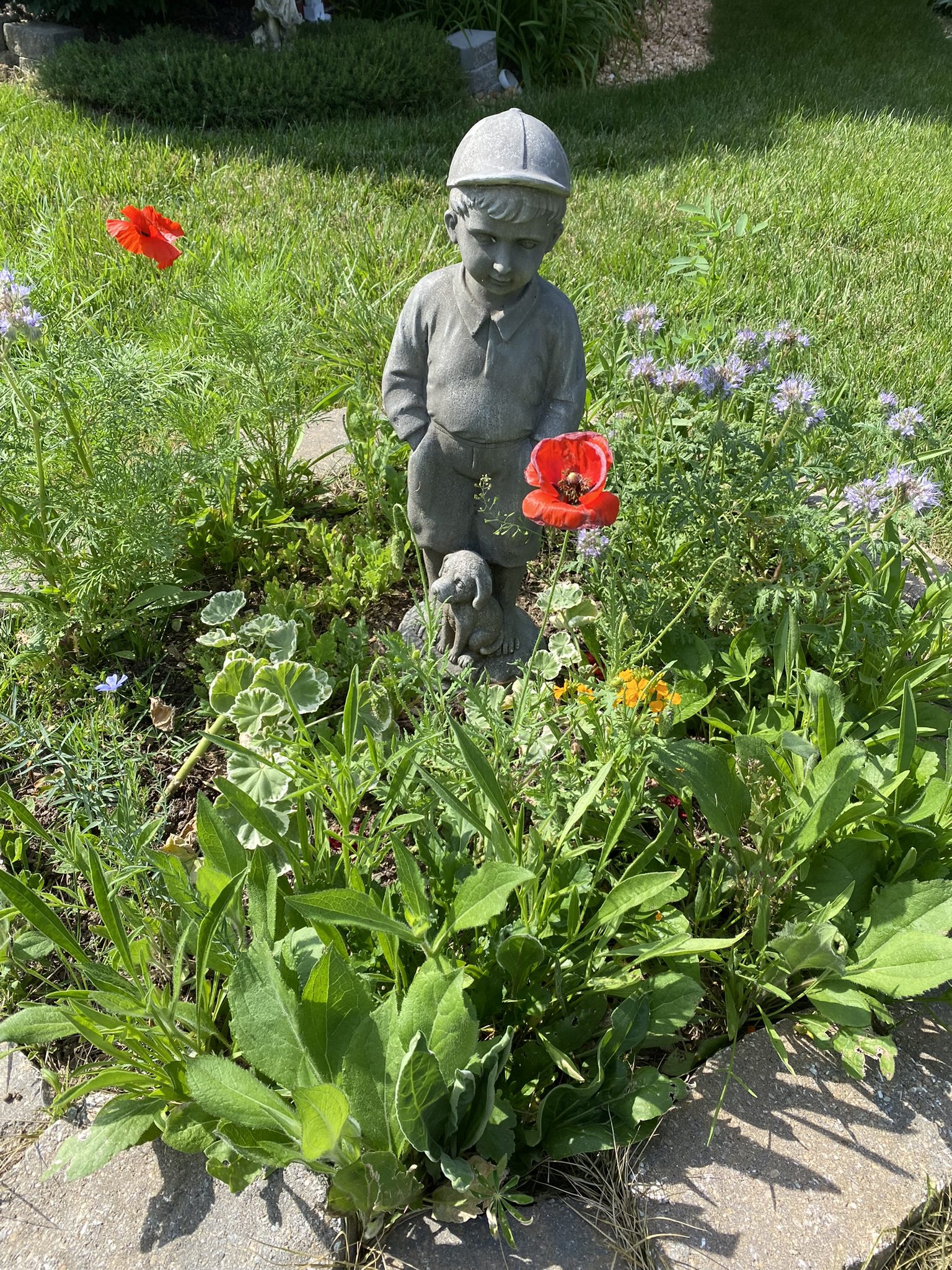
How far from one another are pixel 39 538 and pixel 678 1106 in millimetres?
1786

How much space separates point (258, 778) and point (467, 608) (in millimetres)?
649

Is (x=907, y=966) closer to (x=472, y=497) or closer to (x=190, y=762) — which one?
(x=472, y=497)

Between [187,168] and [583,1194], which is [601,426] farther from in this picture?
[187,168]

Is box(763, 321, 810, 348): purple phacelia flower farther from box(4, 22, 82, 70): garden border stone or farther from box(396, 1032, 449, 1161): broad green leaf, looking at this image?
box(4, 22, 82, 70): garden border stone

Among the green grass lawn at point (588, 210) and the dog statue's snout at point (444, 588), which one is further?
the green grass lawn at point (588, 210)

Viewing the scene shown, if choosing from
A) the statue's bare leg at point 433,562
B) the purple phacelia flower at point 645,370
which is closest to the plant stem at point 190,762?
the statue's bare leg at point 433,562

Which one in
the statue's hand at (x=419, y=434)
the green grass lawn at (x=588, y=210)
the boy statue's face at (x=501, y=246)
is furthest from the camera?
the green grass lawn at (x=588, y=210)

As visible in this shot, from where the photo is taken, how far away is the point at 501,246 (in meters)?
1.67

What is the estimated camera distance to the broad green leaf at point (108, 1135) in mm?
1299

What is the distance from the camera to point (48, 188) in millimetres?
4418

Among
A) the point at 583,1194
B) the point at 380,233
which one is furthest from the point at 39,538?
the point at 380,233

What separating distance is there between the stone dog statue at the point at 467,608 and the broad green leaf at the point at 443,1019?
0.82m

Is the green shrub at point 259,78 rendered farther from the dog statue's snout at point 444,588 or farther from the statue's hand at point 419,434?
the dog statue's snout at point 444,588

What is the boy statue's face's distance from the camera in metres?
1.64
